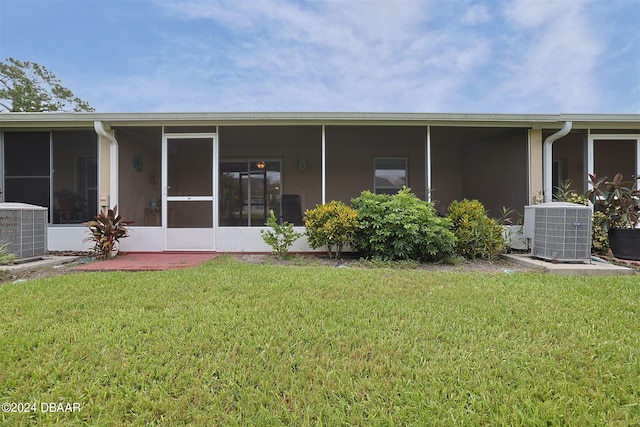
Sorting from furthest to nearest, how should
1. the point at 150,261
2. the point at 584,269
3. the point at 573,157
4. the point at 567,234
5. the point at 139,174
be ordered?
the point at 573,157
the point at 139,174
the point at 150,261
the point at 567,234
the point at 584,269

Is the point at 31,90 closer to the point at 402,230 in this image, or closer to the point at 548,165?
the point at 402,230

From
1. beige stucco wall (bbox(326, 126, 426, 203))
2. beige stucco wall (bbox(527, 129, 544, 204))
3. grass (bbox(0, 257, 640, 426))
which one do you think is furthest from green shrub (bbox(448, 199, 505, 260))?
beige stucco wall (bbox(326, 126, 426, 203))

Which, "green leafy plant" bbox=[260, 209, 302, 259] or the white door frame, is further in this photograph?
the white door frame

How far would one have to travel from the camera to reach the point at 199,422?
142cm

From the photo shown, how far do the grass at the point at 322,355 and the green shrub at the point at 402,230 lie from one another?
5.42ft

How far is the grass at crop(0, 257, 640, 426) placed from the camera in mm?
1479

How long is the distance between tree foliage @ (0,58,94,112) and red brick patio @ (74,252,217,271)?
17.1 metres

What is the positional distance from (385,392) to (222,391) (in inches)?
33.5

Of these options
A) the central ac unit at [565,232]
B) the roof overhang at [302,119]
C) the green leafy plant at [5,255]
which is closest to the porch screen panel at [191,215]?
the roof overhang at [302,119]

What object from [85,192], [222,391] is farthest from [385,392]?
[85,192]

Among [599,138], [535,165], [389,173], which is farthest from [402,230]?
[599,138]

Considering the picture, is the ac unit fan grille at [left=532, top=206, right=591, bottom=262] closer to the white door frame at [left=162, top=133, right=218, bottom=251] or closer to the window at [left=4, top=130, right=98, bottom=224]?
the white door frame at [left=162, top=133, right=218, bottom=251]

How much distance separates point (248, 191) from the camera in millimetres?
7680

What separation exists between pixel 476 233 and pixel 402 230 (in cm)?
137
